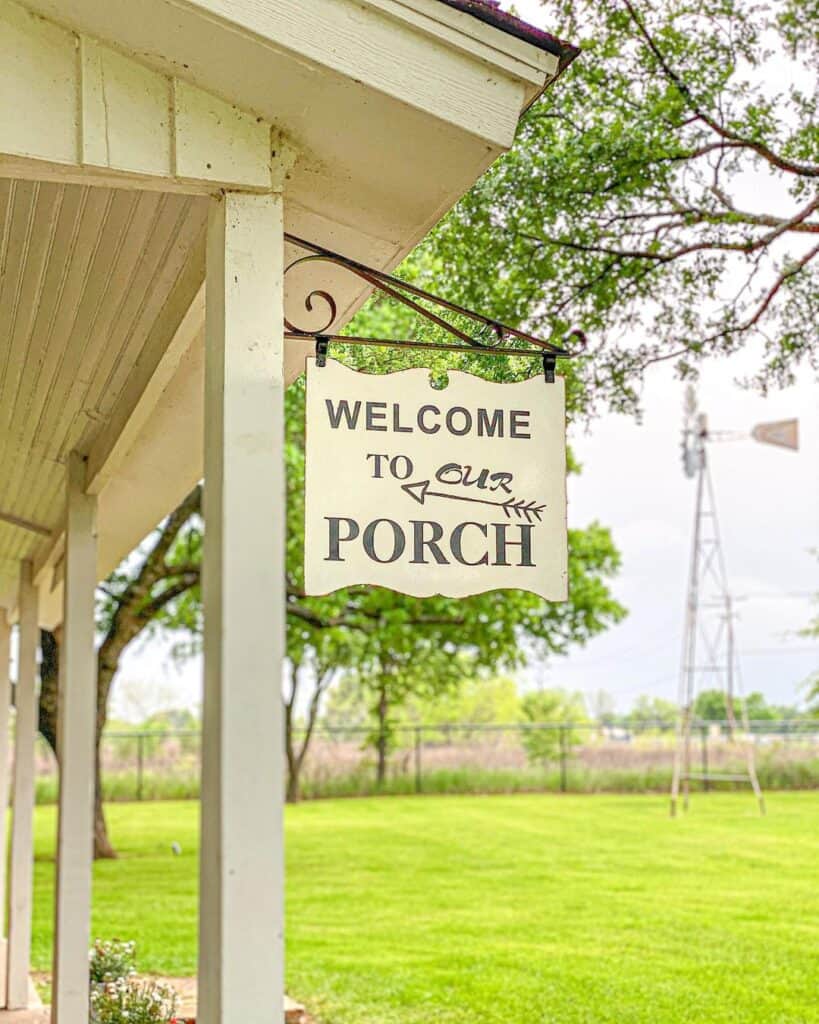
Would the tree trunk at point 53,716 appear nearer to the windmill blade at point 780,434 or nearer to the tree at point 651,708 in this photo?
the windmill blade at point 780,434

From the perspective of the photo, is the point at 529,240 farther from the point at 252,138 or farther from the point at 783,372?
the point at 252,138

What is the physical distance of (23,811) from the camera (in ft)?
23.1

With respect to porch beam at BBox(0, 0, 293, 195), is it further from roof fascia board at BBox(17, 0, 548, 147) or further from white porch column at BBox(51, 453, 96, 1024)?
white porch column at BBox(51, 453, 96, 1024)

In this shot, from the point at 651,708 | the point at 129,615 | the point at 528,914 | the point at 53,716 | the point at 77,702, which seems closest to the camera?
the point at 77,702

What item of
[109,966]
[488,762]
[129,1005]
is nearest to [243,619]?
[129,1005]

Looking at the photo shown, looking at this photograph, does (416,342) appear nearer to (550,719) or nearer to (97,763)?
(97,763)

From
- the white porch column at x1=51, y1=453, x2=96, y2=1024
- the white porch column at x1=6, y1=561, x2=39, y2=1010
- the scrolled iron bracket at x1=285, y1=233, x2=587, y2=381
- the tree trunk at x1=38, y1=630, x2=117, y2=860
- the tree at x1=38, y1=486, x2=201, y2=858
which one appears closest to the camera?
the scrolled iron bracket at x1=285, y1=233, x2=587, y2=381

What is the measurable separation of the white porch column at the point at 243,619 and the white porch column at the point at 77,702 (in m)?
2.22

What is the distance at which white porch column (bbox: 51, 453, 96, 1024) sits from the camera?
14.4ft

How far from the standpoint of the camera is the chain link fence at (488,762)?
2242 centimetres

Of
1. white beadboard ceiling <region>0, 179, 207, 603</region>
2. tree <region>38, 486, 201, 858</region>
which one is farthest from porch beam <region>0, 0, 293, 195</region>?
tree <region>38, 486, 201, 858</region>

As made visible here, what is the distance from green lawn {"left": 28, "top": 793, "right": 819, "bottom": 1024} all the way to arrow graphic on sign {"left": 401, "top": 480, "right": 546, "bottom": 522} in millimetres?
4919

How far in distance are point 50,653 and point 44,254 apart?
40.6ft

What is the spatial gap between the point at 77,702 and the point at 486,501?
2414 mm
